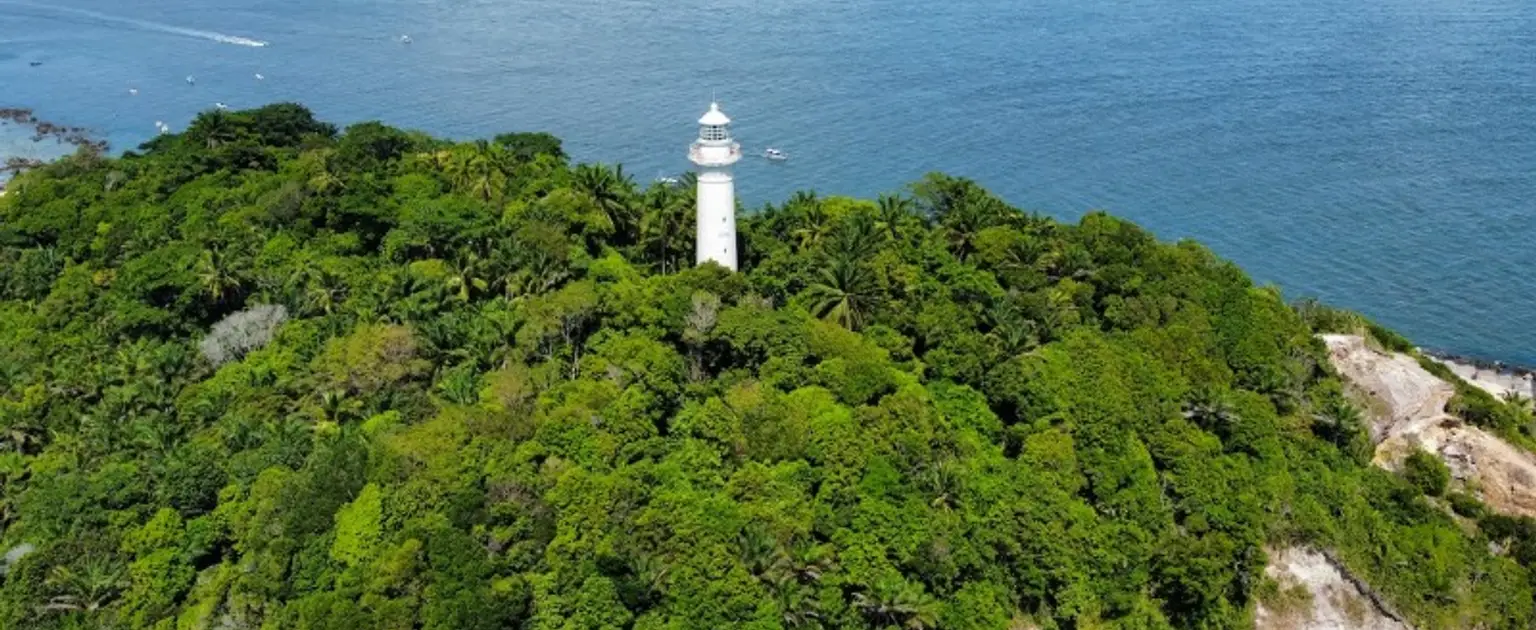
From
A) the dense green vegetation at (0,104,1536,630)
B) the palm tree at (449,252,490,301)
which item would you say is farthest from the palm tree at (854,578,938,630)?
the palm tree at (449,252,490,301)

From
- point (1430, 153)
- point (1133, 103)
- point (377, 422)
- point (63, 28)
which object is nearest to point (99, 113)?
point (63, 28)

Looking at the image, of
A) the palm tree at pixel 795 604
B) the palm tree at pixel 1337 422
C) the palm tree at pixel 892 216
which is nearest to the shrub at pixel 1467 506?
the palm tree at pixel 1337 422

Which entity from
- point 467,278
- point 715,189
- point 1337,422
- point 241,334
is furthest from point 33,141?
point 1337,422

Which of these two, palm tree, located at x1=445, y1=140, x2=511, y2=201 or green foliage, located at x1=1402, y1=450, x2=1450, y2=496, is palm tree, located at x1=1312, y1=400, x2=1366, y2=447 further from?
palm tree, located at x1=445, y1=140, x2=511, y2=201

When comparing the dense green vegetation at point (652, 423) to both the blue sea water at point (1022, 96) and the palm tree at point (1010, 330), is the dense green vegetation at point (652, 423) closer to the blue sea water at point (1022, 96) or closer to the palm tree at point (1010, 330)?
the palm tree at point (1010, 330)

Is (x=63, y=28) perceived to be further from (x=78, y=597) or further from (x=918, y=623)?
(x=918, y=623)

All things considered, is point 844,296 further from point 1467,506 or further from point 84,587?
point 84,587
